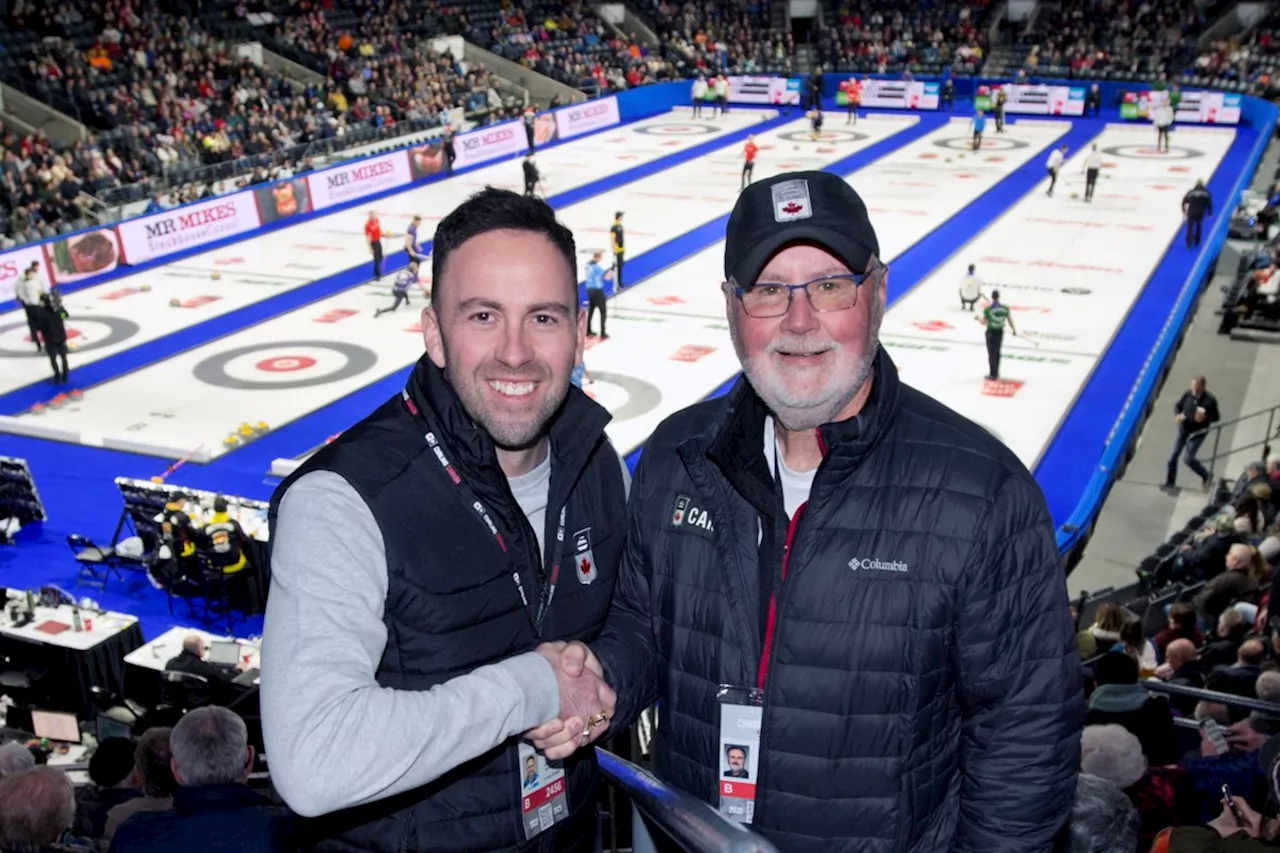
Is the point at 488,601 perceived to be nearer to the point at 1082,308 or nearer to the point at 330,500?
the point at 330,500

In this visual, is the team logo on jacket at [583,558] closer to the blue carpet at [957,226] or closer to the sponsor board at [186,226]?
the blue carpet at [957,226]

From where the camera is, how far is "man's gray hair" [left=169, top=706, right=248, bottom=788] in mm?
3953

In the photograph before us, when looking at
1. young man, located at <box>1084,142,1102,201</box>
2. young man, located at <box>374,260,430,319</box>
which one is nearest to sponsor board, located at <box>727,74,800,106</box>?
young man, located at <box>1084,142,1102,201</box>

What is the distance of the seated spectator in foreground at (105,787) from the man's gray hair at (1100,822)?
428cm

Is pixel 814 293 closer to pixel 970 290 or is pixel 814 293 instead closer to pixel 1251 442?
pixel 1251 442

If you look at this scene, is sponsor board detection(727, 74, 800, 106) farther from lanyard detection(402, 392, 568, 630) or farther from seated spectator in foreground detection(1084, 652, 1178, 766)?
lanyard detection(402, 392, 568, 630)

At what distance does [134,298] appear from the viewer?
76.4ft

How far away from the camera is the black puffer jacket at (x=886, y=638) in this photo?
2785 millimetres

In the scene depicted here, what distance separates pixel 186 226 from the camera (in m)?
26.9

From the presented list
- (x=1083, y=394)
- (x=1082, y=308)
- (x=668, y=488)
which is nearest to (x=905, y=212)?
(x=1082, y=308)

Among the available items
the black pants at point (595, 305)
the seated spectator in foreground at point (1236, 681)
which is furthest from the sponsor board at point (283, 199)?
the seated spectator in foreground at point (1236, 681)

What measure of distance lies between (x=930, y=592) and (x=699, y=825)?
0.93 meters

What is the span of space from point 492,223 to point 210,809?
200cm

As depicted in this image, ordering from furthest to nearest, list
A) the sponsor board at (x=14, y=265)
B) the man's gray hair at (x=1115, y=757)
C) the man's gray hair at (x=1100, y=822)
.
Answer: the sponsor board at (x=14, y=265) < the man's gray hair at (x=1115, y=757) < the man's gray hair at (x=1100, y=822)
